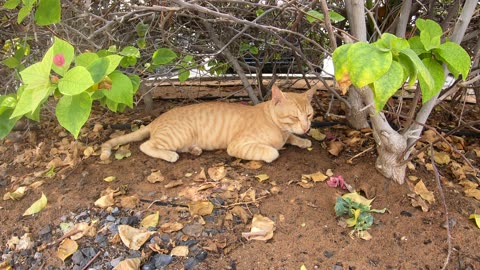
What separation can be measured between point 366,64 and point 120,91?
35.4 inches

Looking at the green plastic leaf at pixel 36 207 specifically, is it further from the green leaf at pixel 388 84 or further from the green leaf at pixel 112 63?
the green leaf at pixel 388 84

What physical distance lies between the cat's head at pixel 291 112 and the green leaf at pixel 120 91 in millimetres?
1214

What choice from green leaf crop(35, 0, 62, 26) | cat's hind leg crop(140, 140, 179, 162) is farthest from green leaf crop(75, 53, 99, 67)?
cat's hind leg crop(140, 140, 179, 162)

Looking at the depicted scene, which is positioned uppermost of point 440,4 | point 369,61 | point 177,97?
point 369,61

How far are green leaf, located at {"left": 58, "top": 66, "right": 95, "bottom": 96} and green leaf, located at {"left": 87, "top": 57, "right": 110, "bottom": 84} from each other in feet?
0.35

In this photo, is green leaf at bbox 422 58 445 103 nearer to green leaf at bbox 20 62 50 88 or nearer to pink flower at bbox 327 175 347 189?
pink flower at bbox 327 175 347 189

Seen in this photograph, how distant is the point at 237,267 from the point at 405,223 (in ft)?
2.75

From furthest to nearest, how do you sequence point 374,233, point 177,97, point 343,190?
point 177,97 < point 343,190 < point 374,233

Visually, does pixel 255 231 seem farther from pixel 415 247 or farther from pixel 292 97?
pixel 292 97

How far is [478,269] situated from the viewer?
1.62m

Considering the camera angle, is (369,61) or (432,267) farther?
(432,267)

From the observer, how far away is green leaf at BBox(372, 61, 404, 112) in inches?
39.5

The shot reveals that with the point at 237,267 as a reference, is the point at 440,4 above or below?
above

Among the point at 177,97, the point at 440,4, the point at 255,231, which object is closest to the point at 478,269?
the point at 255,231
